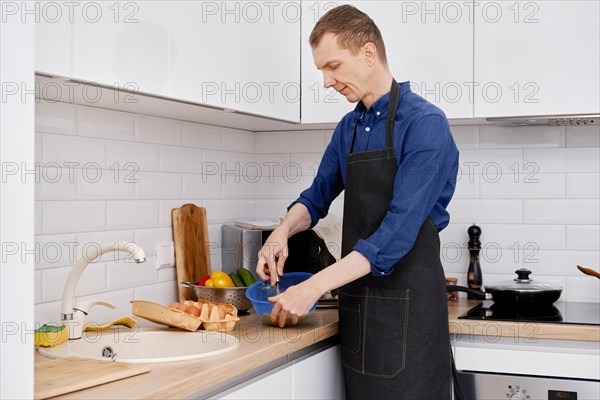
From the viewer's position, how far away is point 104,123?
7.47ft

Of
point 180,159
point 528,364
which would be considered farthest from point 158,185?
point 528,364

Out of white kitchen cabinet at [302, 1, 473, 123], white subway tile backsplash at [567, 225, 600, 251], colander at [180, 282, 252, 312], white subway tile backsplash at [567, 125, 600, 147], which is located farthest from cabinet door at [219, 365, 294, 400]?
white subway tile backsplash at [567, 125, 600, 147]

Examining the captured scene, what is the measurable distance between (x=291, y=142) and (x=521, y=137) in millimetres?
902

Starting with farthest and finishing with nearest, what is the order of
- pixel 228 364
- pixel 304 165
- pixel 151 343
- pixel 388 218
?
pixel 304 165 → pixel 151 343 → pixel 388 218 → pixel 228 364

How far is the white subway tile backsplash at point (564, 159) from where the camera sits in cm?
282

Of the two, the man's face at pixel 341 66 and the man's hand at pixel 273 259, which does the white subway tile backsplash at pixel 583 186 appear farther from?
the man's hand at pixel 273 259

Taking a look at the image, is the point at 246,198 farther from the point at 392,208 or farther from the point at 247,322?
the point at 392,208

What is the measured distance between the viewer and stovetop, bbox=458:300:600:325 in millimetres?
2389

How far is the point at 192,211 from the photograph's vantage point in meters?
2.70

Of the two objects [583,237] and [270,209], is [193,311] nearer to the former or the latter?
[270,209]

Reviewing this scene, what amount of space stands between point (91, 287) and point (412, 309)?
0.89m

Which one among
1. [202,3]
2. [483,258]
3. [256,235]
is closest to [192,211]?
[256,235]

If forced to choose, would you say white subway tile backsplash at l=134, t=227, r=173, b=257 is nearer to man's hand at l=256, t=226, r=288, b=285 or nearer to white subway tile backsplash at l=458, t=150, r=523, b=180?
man's hand at l=256, t=226, r=288, b=285

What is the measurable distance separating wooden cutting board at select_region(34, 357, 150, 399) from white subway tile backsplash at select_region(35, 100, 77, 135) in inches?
24.4
